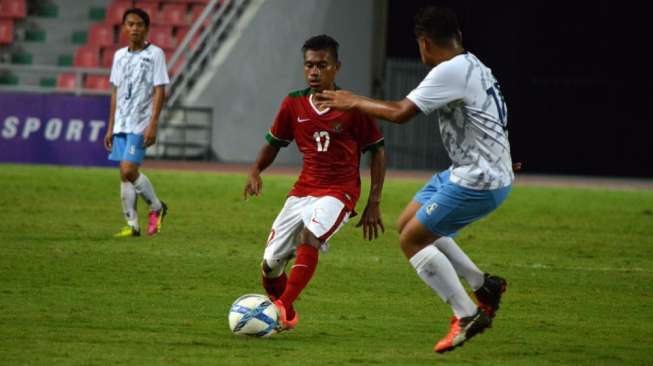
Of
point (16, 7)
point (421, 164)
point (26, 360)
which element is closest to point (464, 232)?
point (26, 360)

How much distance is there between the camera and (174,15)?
95.4 ft

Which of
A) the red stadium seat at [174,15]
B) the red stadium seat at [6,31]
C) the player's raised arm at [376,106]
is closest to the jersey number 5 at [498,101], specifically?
the player's raised arm at [376,106]

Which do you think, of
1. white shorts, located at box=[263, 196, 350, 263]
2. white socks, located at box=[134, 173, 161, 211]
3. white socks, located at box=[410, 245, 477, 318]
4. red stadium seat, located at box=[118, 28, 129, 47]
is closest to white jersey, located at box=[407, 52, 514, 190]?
white socks, located at box=[410, 245, 477, 318]

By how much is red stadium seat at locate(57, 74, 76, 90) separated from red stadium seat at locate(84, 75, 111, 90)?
0.29m

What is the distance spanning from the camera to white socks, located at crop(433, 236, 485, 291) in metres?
8.06

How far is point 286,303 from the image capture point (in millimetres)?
8133

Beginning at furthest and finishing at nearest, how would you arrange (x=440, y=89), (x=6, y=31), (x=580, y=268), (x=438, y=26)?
(x=6, y=31), (x=580, y=268), (x=438, y=26), (x=440, y=89)

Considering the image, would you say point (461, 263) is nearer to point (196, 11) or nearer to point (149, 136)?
point (149, 136)

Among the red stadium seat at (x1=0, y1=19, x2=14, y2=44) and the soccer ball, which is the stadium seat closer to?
the red stadium seat at (x1=0, y1=19, x2=14, y2=44)

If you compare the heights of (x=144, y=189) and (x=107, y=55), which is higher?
(x=107, y=55)

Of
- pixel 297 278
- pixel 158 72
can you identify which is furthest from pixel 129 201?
pixel 297 278

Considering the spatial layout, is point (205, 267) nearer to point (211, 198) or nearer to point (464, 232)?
point (464, 232)

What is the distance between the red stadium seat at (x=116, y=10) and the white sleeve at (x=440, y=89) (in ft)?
73.3

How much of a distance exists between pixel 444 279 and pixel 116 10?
22.7 meters
